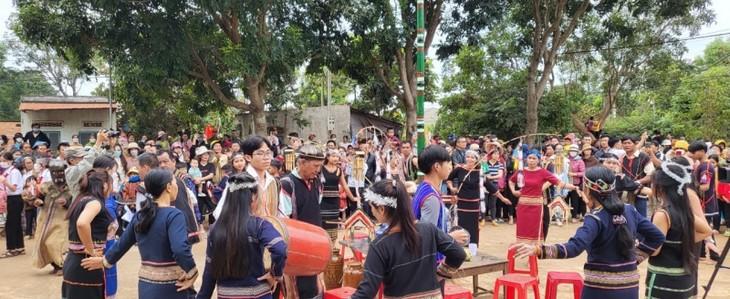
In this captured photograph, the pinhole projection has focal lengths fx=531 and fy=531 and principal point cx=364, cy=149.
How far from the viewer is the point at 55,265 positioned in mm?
7328

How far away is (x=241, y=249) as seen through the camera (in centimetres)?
308

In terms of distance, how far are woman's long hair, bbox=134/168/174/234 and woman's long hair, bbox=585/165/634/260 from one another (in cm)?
280

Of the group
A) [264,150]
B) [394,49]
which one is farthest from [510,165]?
[264,150]

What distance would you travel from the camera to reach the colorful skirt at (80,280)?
4.27m

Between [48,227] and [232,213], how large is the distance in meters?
5.14

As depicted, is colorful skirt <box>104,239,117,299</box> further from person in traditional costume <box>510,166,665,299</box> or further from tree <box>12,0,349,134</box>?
tree <box>12,0,349,134</box>

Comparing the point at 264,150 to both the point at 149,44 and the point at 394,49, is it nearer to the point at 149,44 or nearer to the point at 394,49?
the point at 149,44

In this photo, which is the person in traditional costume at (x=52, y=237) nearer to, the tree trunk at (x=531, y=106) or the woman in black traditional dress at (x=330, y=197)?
the woman in black traditional dress at (x=330, y=197)

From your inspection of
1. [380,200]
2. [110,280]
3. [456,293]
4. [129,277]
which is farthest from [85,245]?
[129,277]

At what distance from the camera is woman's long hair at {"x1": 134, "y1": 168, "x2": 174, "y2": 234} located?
3430 millimetres

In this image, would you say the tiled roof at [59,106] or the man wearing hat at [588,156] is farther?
the tiled roof at [59,106]

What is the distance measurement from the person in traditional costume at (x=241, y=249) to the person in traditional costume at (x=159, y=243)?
0.34 meters

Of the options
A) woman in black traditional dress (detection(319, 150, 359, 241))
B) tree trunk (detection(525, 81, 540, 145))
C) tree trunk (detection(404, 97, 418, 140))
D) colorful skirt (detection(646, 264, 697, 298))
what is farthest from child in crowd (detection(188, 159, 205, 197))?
tree trunk (detection(525, 81, 540, 145))

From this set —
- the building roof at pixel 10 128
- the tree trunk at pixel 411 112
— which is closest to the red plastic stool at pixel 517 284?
the tree trunk at pixel 411 112
